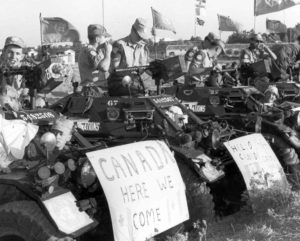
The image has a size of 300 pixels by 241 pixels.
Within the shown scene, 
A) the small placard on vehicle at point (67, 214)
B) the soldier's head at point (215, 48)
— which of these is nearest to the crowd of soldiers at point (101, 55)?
the soldier's head at point (215, 48)

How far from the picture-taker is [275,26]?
30828mm

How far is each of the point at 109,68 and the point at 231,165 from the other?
246 cm

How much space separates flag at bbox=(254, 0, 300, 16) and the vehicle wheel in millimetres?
17629

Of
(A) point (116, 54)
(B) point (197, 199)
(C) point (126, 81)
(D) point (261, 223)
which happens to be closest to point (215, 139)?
(B) point (197, 199)

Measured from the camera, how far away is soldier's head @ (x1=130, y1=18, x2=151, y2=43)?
819 centimetres

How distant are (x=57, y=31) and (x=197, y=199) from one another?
39.5 ft

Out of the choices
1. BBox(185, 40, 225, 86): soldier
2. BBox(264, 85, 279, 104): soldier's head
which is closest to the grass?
BBox(264, 85, 279, 104): soldier's head

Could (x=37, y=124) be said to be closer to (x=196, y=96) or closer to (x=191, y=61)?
(x=196, y=96)

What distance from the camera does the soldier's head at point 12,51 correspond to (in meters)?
7.88

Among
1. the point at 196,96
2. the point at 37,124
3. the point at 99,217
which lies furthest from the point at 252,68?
the point at 99,217

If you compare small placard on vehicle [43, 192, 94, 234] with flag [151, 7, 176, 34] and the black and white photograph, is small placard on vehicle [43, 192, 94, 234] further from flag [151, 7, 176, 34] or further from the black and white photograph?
flag [151, 7, 176, 34]

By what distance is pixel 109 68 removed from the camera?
8.24 meters

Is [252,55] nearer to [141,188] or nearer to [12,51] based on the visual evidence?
[12,51]

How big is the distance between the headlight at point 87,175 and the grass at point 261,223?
0.92 meters
